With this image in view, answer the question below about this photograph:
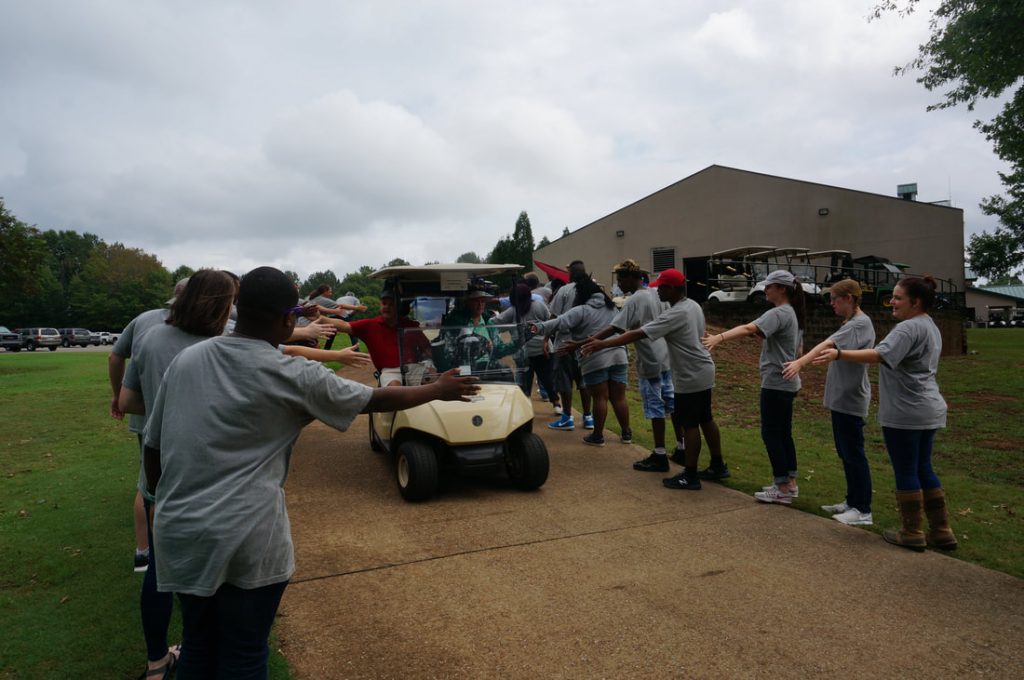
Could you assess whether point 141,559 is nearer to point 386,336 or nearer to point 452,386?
point 386,336

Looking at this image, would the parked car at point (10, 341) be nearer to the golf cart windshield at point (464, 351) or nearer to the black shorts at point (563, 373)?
the black shorts at point (563, 373)

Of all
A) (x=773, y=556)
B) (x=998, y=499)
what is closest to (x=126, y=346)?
(x=773, y=556)

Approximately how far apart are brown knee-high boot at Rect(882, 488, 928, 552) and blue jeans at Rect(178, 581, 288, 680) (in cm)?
419

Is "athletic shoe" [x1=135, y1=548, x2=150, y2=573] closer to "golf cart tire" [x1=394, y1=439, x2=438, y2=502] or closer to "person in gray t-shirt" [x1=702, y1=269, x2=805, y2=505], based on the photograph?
"golf cart tire" [x1=394, y1=439, x2=438, y2=502]

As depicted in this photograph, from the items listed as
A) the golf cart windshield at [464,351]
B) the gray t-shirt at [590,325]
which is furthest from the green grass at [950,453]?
the golf cart windshield at [464,351]

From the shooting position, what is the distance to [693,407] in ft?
18.3

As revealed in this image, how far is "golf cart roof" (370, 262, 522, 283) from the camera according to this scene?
232 inches

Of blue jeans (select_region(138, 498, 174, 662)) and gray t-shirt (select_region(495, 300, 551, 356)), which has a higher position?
gray t-shirt (select_region(495, 300, 551, 356))

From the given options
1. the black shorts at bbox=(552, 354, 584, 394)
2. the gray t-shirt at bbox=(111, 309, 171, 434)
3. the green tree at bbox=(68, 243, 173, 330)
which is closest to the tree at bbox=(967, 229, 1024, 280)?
the black shorts at bbox=(552, 354, 584, 394)

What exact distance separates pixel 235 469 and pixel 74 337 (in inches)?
2312

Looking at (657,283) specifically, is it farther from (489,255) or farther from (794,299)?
(489,255)

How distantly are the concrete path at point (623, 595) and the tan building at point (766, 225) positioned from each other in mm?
28618

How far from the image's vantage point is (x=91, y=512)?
5.25m

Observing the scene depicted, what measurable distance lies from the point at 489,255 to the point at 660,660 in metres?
64.7
